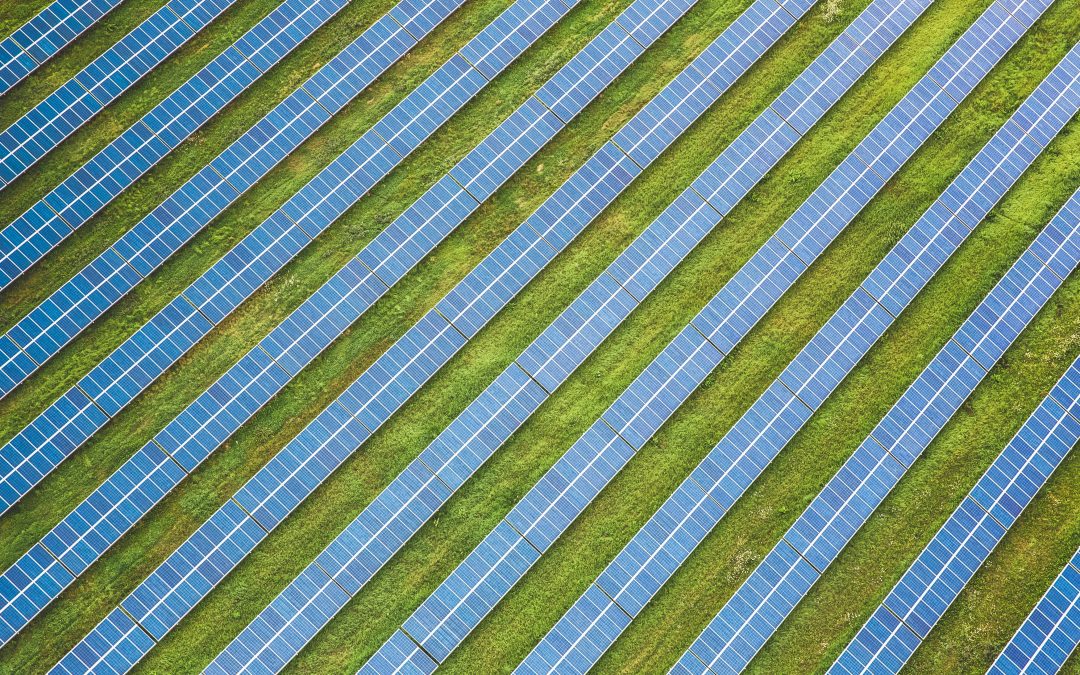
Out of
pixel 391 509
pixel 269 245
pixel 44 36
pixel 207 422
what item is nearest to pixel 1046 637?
pixel 391 509

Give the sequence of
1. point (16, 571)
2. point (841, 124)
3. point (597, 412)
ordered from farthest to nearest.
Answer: point (841, 124) < point (597, 412) < point (16, 571)

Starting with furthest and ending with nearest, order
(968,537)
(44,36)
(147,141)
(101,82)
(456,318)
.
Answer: (44,36), (101,82), (147,141), (456,318), (968,537)

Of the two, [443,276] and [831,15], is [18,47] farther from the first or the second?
[831,15]

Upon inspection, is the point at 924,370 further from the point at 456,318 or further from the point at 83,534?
the point at 83,534

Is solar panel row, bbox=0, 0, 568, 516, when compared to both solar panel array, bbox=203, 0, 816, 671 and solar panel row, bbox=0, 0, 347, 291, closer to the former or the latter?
solar panel row, bbox=0, 0, 347, 291

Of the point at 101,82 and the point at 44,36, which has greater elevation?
the point at 44,36

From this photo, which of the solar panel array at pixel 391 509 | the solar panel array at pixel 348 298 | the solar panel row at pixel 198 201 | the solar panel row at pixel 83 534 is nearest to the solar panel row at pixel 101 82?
the solar panel row at pixel 198 201

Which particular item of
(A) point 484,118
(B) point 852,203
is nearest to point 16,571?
(A) point 484,118

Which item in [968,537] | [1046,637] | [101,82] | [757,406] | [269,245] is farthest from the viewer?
[101,82]

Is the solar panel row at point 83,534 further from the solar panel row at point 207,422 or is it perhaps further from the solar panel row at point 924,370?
the solar panel row at point 924,370
